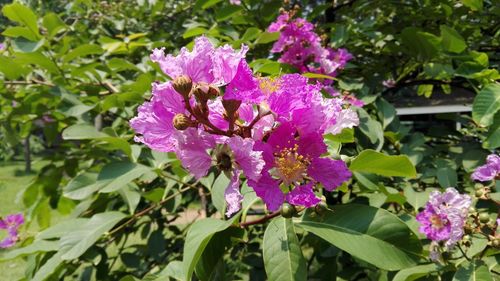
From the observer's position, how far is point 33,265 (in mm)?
1379

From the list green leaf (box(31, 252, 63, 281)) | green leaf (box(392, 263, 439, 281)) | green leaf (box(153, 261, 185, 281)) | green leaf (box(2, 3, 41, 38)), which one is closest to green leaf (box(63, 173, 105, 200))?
green leaf (box(31, 252, 63, 281))

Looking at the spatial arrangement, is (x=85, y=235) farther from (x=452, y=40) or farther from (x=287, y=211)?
(x=452, y=40)

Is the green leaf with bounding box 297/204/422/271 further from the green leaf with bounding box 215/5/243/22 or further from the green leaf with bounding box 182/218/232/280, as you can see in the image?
the green leaf with bounding box 215/5/243/22

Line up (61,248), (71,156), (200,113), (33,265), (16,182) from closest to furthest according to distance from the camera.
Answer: (200,113)
(61,248)
(33,265)
(71,156)
(16,182)

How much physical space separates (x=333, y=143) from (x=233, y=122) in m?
0.28

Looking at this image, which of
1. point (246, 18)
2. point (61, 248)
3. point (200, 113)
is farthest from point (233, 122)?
point (246, 18)

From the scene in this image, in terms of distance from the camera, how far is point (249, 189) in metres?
0.94

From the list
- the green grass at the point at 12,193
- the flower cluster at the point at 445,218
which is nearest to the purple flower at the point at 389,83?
the flower cluster at the point at 445,218

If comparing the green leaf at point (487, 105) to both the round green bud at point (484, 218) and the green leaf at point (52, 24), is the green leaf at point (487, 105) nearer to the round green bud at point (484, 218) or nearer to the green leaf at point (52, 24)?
the round green bud at point (484, 218)

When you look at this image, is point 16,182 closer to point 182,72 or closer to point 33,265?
point 33,265

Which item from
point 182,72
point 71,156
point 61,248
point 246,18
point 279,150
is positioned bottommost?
point 71,156

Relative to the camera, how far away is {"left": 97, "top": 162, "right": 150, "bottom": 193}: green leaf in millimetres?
1141

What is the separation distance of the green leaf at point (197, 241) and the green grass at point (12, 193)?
3.57 ft

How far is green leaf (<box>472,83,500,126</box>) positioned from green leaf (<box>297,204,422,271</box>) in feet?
2.15
